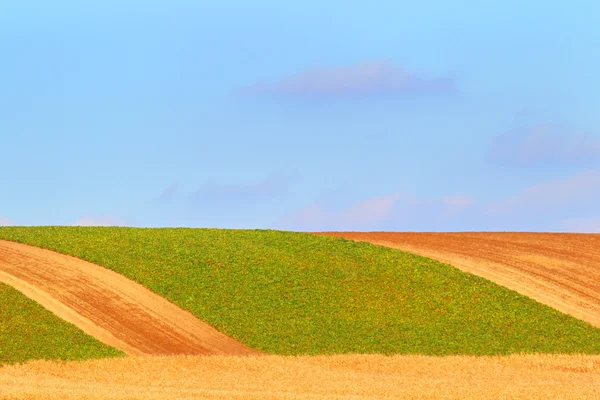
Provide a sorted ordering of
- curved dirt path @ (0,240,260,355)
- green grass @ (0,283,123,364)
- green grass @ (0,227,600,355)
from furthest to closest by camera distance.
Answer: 1. green grass @ (0,227,600,355)
2. curved dirt path @ (0,240,260,355)
3. green grass @ (0,283,123,364)

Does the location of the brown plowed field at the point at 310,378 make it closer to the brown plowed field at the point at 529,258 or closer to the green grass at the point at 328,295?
the green grass at the point at 328,295

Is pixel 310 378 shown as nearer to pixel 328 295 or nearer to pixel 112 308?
pixel 112 308

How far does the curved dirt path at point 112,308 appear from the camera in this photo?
35.0 m

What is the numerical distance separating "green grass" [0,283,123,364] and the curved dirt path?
67cm

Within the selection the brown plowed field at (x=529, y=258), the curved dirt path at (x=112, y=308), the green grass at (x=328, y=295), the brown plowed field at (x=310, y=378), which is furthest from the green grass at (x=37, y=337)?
the brown plowed field at (x=529, y=258)

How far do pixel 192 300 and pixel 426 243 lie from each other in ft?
58.8

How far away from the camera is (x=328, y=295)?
1604 inches

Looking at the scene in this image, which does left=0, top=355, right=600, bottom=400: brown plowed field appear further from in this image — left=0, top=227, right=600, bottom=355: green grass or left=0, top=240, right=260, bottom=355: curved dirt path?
left=0, top=240, right=260, bottom=355: curved dirt path

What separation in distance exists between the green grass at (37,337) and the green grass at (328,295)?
5.50 metres

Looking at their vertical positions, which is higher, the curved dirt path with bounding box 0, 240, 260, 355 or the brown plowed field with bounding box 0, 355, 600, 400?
the curved dirt path with bounding box 0, 240, 260, 355

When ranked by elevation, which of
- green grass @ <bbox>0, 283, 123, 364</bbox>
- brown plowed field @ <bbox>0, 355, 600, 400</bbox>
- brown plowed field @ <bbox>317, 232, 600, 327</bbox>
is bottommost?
brown plowed field @ <bbox>0, 355, 600, 400</bbox>

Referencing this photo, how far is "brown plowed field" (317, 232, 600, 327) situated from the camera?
145ft

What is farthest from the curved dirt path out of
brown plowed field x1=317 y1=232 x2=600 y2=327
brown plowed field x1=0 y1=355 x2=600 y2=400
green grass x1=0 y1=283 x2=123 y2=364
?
brown plowed field x1=317 y1=232 x2=600 y2=327

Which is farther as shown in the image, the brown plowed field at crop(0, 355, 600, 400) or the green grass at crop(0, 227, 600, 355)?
the green grass at crop(0, 227, 600, 355)
